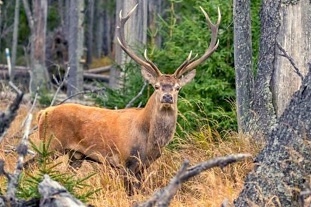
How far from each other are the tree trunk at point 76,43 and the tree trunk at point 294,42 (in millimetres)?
12288

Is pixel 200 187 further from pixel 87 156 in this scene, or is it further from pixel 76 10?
pixel 76 10

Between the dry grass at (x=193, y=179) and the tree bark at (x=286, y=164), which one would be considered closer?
the tree bark at (x=286, y=164)

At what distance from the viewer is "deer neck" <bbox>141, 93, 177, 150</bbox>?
9336mm

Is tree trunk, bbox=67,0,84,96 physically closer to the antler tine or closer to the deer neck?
the antler tine

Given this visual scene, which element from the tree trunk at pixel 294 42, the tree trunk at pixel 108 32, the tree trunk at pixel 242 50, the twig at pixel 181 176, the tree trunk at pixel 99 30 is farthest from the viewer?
the tree trunk at pixel 99 30

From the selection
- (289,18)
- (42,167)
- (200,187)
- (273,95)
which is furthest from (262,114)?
(42,167)

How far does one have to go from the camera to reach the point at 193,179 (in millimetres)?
8531

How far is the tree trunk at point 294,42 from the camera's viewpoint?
29.6 feet

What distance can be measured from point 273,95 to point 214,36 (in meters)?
1.13

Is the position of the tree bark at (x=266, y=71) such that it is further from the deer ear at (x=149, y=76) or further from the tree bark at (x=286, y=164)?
the tree bark at (x=286, y=164)

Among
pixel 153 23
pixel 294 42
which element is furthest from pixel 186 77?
pixel 153 23

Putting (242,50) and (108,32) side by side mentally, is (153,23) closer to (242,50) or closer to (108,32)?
(242,50)


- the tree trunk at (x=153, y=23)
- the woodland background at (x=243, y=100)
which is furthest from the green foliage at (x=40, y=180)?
the tree trunk at (x=153, y=23)

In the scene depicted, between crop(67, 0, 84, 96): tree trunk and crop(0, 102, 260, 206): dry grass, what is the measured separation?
10.6m
